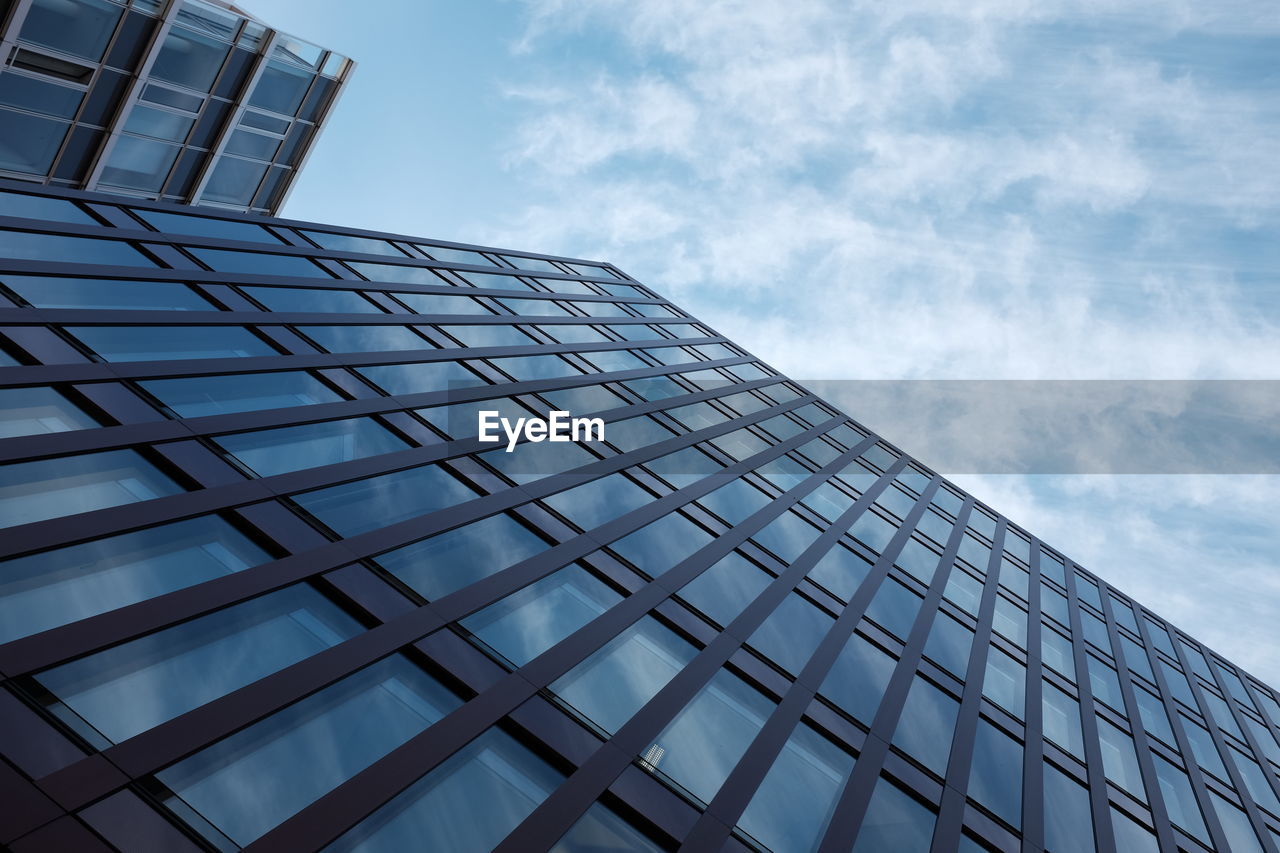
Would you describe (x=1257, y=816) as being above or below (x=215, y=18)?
below

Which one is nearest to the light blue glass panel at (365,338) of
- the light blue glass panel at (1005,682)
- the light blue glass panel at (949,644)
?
the light blue glass panel at (949,644)

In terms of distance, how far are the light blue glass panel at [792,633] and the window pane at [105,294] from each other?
12.3 meters

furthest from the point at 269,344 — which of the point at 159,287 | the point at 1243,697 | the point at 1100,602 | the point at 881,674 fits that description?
the point at 1243,697

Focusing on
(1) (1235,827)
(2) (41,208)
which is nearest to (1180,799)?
(1) (1235,827)

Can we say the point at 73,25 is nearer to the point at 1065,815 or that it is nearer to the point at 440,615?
Answer: the point at 440,615

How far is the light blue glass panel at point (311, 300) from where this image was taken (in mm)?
18719

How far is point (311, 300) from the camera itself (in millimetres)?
19953

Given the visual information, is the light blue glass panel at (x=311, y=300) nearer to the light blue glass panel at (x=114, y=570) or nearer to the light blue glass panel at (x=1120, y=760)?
the light blue glass panel at (x=114, y=570)

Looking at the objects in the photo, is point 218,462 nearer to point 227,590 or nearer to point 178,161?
point 227,590

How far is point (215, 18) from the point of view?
27.5 meters

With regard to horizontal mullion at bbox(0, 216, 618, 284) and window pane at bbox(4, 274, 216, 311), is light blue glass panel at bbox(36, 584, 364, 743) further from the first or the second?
horizontal mullion at bbox(0, 216, 618, 284)

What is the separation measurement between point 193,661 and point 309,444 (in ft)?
17.8

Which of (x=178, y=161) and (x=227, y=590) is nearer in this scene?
(x=227, y=590)

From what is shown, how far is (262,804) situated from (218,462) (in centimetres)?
561
